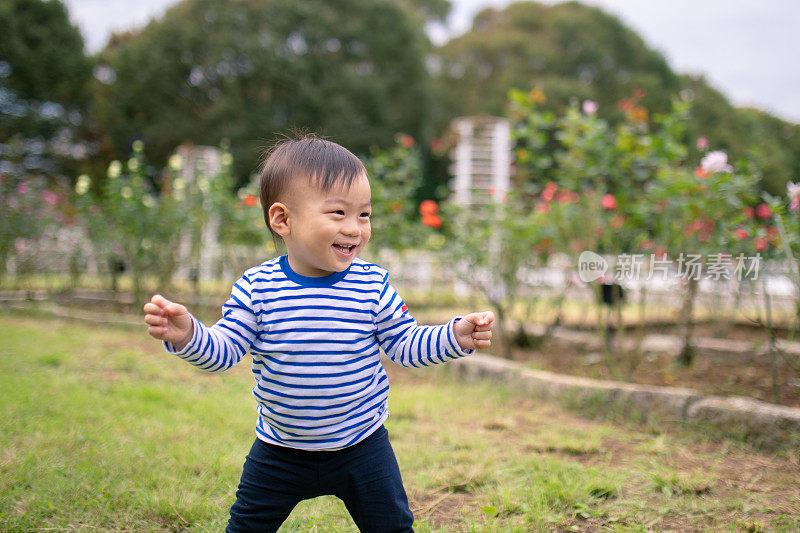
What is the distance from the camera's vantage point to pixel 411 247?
5.94 m

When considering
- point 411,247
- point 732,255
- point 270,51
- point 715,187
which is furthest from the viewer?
point 270,51

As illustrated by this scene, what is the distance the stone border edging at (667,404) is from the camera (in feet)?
8.07

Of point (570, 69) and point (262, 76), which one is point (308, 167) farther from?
point (570, 69)

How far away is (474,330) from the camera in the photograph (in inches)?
52.4

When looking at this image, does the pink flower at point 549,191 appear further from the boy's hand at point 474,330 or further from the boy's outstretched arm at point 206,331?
the boy's outstretched arm at point 206,331

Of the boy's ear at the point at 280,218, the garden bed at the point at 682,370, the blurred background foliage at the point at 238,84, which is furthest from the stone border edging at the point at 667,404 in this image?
the blurred background foliage at the point at 238,84

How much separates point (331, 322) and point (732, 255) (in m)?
2.79

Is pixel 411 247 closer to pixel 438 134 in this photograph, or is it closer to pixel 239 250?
pixel 239 250

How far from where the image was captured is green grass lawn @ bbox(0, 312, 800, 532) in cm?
179

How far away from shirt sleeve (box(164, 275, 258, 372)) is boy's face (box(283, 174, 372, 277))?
0.16 metres

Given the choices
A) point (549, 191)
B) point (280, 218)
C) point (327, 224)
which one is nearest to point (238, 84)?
point (549, 191)

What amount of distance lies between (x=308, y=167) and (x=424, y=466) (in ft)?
4.56

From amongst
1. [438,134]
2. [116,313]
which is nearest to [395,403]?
[116,313]

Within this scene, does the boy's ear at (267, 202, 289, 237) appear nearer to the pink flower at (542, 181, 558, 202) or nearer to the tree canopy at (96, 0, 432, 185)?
the pink flower at (542, 181, 558, 202)
